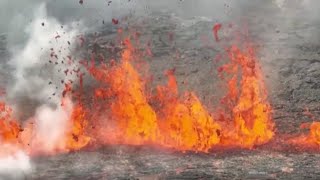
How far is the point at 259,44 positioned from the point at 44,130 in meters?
11.1

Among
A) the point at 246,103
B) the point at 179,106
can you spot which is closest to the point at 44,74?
the point at 179,106

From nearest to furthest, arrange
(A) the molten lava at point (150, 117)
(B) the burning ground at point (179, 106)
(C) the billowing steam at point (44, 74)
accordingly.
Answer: (B) the burning ground at point (179, 106) < (A) the molten lava at point (150, 117) < (C) the billowing steam at point (44, 74)

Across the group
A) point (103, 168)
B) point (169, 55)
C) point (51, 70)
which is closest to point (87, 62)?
point (51, 70)

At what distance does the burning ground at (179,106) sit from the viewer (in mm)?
15703

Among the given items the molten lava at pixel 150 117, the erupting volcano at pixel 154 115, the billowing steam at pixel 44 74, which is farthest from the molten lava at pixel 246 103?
the billowing steam at pixel 44 74

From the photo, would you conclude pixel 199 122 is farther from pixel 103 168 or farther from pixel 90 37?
pixel 90 37

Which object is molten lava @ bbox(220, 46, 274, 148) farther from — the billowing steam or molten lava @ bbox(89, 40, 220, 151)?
the billowing steam

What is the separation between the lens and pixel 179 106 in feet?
65.9

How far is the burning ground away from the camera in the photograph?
1570 cm

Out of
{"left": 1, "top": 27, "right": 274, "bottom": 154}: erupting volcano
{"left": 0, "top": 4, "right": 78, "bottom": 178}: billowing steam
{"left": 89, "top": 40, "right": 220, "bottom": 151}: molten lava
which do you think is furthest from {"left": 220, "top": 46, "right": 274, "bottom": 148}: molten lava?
{"left": 0, "top": 4, "right": 78, "bottom": 178}: billowing steam

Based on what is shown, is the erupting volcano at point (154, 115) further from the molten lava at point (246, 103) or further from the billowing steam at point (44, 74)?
the billowing steam at point (44, 74)

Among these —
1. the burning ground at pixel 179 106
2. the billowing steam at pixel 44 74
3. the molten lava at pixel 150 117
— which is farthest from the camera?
the billowing steam at pixel 44 74

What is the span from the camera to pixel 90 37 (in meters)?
25.5

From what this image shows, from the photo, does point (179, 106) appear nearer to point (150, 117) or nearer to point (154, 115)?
point (154, 115)
